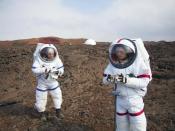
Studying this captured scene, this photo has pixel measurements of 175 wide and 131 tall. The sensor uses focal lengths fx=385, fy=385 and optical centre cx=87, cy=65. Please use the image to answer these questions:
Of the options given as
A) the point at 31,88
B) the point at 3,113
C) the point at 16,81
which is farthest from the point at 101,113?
the point at 16,81

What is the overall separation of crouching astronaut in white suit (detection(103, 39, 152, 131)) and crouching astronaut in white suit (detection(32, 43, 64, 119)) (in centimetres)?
248

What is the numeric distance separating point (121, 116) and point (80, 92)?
474 cm

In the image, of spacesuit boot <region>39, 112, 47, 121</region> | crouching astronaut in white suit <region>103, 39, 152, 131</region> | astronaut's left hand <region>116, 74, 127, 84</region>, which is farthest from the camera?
spacesuit boot <region>39, 112, 47, 121</region>

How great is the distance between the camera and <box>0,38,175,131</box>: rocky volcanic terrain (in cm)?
930

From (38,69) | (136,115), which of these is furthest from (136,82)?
(38,69)

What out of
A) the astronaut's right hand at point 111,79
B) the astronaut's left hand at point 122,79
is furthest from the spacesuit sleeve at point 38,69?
the astronaut's left hand at point 122,79

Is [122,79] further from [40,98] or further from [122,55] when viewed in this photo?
[40,98]

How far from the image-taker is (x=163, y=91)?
38.4 feet

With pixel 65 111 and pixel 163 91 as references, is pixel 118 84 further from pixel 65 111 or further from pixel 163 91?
pixel 163 91

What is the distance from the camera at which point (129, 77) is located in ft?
22.4

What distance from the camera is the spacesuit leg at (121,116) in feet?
23.2

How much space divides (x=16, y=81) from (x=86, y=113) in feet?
15.8

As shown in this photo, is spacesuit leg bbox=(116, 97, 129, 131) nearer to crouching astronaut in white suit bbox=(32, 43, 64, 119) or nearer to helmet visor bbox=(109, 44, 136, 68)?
helmet visor bbox=(109, 44, 136, 68)

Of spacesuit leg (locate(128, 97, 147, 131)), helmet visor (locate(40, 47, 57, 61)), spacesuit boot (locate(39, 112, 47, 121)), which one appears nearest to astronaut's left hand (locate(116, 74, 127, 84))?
spacesuit leg (locate(128, 97, 147, 131))
